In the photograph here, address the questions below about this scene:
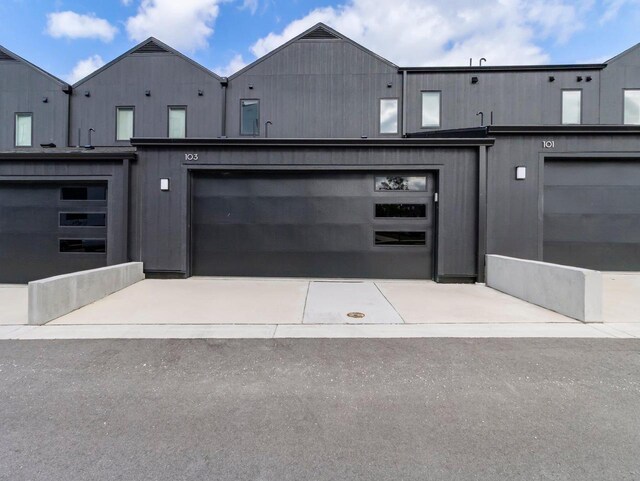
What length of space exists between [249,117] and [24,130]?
958cm

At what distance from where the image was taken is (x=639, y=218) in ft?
29.2

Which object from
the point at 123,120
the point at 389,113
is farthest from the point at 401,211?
the point at 123,120

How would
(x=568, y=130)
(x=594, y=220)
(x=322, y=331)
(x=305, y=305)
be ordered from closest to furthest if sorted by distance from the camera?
1. (x=322, y=331)
2. (x=305, y=305)
3. (x=568, y=130)
4. (x=594, y=220)

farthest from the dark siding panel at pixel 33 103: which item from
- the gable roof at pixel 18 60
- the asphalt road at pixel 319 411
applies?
the asphalt road at pixel 319 411

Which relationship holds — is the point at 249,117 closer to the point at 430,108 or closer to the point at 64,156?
the point at 64,156

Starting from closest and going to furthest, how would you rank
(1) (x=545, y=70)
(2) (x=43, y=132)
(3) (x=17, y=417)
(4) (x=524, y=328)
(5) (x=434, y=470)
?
1. (5) (x=434, y=470)
2. (3) (x=17, y=417)
3. (4) (x=524, y=328)
4. (1) (x=545, y=70)
5. (2) (x=43, y=132)

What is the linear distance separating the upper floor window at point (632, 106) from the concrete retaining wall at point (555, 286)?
10.2m

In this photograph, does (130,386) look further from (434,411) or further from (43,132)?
(43,132)

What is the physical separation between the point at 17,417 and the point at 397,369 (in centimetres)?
354

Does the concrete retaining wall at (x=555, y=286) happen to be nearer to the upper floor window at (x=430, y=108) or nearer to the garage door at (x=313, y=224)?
the garage door at (x=313, y=224)

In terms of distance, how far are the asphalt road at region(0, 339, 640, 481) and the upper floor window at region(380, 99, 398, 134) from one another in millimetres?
9949

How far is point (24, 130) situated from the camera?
1303 centimetres

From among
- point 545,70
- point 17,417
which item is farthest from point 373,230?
point 545,70

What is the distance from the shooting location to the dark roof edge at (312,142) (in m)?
8.15
